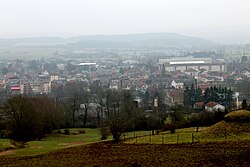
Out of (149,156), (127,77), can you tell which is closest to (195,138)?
(149,156)

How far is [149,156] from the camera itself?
843 inches

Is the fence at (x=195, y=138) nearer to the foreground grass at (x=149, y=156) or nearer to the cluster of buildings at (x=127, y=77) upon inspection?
the foreground grass at (x=149, y=156)

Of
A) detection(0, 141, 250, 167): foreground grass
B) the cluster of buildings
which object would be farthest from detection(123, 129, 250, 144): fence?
the cluster of buildings

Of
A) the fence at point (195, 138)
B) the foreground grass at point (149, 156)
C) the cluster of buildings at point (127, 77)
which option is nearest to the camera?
the foreground grass at point (149, 156)

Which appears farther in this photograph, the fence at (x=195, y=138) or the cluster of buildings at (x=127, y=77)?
the cluster of buildings at (x=127, y=77)

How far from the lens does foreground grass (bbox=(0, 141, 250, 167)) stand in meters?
19.8

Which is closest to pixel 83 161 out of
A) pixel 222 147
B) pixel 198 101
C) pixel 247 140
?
pixel 222 147

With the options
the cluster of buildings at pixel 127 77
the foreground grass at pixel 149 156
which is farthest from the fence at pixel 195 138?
the cluster of buildings at pixel 127 77

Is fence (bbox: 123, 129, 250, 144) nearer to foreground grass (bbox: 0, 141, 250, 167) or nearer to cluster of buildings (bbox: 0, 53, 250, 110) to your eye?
foreground grass (bbox: 0, 141, 250, 167)

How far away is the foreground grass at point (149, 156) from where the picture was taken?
19750 mm

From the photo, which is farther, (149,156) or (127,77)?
(127,77)

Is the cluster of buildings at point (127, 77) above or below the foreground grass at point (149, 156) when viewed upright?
below

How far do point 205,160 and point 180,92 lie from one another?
5839 centimetres

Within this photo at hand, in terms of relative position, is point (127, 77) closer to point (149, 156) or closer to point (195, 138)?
point (195, 138)
